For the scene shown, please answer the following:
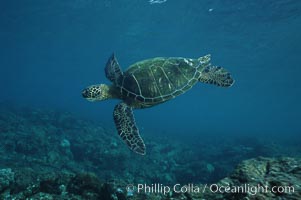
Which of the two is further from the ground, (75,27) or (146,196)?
(75,27)

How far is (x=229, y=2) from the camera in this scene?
2120 cm

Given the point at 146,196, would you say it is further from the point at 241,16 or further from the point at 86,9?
the point at 86,9

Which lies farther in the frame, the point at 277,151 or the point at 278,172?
the point at 277,151

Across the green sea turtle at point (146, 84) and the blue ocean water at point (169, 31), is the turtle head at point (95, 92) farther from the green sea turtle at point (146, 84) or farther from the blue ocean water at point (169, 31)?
the blue ocean water at point (169, 31)

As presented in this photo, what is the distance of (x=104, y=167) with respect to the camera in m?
12.5

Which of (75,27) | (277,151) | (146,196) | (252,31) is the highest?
(75,27)

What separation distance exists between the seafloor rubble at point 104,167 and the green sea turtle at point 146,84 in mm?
1898

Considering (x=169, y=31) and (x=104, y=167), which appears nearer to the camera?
(x=104, y=167)

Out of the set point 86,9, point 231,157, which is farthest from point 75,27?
point 231,157

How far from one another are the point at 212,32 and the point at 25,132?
23.1m

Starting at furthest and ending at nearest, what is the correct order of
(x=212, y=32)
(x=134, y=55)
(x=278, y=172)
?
1. (x=134, y=55)
2. (x=212, y=32)
3. (x=278, y=172)

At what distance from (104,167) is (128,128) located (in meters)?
6.43

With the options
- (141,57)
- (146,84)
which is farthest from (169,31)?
(146,84)

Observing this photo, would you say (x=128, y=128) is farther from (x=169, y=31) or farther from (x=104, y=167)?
(x=169, y=31)
